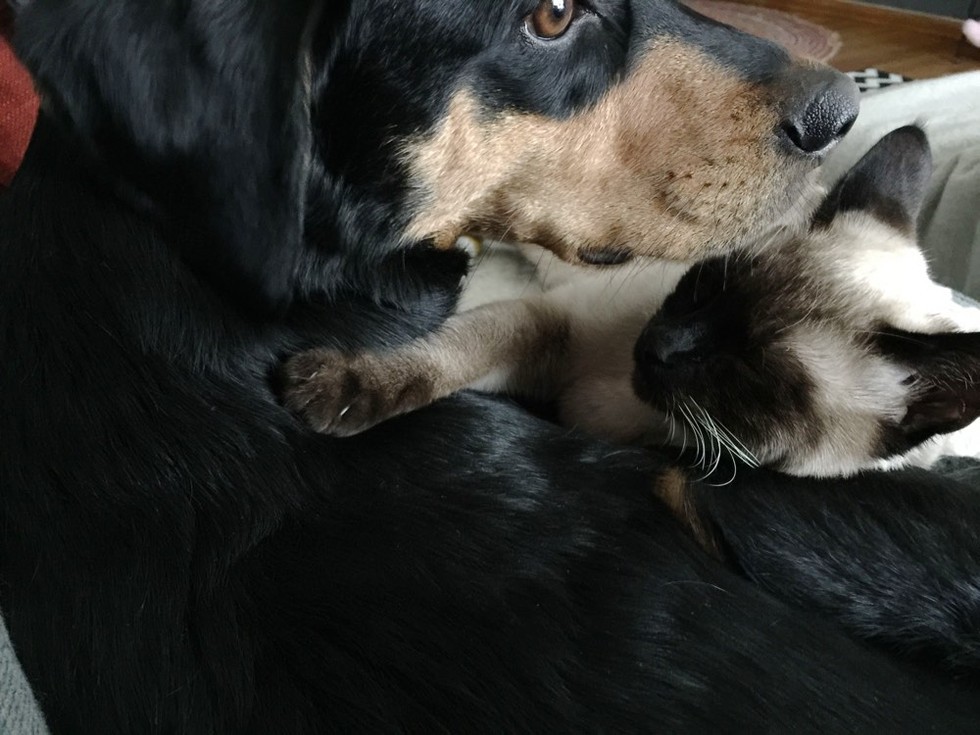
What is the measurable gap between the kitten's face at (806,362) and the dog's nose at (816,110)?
0.86 ft

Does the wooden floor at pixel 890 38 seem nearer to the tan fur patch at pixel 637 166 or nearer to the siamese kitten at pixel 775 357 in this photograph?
the siamese kitten at pixel 775 357

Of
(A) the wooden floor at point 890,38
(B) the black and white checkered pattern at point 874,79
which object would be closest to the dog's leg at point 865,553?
(B) the black and white checkered pattern at point 874,79

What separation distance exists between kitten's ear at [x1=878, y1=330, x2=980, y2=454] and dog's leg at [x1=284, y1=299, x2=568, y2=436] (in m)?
0.53

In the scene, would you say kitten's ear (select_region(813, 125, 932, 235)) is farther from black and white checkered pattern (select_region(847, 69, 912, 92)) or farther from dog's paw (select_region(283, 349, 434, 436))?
black and white checkered pattern (select_region(847, 69, 912, 92))

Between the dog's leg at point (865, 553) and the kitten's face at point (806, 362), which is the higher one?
the kitten's face at point (806, 362)

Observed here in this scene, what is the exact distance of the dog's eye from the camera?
3.34ft

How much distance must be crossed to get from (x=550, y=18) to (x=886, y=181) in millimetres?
769

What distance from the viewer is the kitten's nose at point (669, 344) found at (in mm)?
1260

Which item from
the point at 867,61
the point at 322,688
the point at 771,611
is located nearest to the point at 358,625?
the point at 322,688

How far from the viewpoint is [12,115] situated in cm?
160

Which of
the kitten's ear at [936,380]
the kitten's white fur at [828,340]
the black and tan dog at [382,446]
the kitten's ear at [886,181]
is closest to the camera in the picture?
the black and tan dog at [382,446]

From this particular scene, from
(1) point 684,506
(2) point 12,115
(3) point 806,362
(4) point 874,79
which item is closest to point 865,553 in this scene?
(1) point 684,506

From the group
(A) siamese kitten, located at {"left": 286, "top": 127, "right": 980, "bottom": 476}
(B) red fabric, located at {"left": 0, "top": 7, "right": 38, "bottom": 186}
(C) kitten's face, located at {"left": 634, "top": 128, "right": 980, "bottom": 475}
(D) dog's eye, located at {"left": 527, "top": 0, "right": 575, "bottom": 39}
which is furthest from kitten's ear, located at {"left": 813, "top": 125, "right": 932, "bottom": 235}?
(B) red fabric, located at {"left": 0, "top": 7, "right": 38, "bottom": 186}

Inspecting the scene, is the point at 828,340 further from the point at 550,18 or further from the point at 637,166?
the point at 550,18
